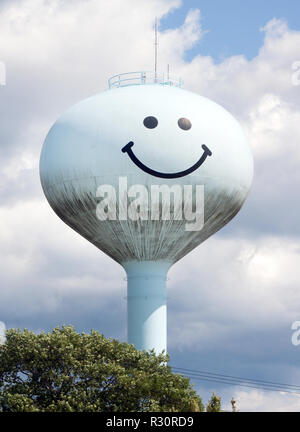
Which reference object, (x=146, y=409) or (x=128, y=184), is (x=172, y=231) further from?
(x=146, y=409)

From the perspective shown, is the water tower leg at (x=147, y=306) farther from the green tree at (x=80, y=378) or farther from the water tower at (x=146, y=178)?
the green tree at (x=80, y=378)

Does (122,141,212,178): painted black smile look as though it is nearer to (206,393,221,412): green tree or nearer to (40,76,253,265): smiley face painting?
(40,76,253,265): smiley face painting

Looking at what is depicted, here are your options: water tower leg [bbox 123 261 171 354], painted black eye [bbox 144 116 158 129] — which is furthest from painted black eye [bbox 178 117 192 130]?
water tower leg [bbox 123 261 171 354]

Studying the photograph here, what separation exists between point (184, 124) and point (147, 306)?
817 cm

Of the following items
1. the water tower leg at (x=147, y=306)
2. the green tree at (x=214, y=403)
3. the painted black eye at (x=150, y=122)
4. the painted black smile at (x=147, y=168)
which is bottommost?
the green tree at (x=214, y=403)

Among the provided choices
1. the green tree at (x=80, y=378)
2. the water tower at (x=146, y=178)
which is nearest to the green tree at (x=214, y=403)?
the green tree at (x=80, y=378)

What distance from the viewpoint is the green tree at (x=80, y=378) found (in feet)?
103

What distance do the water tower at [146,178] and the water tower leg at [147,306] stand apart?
0.04 meters

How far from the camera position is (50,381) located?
106 feet

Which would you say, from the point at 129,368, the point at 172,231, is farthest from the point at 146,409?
the point at 172,231

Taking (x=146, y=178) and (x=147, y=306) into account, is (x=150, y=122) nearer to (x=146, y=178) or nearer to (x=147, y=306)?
(x=146, y=178)

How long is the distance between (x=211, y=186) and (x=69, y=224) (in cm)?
652

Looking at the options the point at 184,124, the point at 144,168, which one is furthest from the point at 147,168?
the point at 184,124

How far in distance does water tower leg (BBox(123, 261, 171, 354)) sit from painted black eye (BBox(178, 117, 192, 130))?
636 cm
